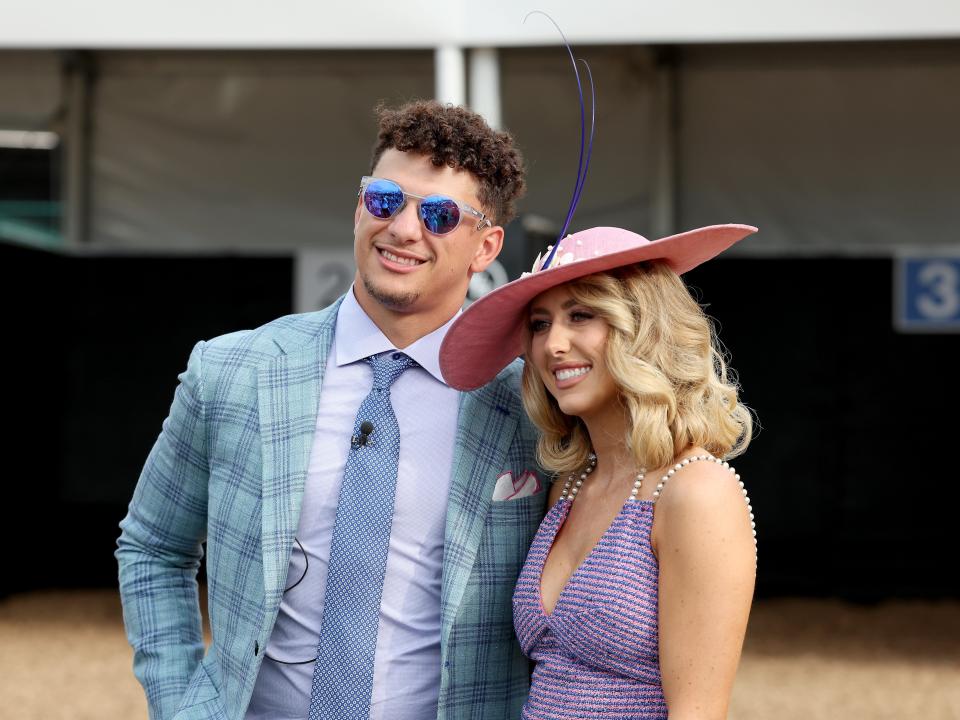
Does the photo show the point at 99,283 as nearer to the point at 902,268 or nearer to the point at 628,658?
the point at 902,268

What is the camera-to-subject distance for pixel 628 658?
1811 mm

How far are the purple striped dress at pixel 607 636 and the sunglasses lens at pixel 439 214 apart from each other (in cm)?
57

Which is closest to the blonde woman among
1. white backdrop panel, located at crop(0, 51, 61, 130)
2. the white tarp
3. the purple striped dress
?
the purple striped dress

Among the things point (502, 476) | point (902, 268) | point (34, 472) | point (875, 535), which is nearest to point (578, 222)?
point (902, 268)

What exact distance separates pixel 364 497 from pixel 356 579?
0.13m

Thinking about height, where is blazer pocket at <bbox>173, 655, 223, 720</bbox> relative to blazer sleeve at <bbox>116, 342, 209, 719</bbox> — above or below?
below

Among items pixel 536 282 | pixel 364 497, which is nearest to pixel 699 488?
pixel 536 282

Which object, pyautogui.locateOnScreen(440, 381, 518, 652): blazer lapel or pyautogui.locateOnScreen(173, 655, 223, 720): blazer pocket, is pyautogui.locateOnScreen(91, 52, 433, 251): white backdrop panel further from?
pyautogui.locateOnScreen(173, 655, 223, 720): blazer pocket

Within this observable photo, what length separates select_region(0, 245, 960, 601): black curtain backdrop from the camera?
762cm

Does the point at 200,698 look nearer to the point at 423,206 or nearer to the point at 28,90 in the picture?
the point at 423,206

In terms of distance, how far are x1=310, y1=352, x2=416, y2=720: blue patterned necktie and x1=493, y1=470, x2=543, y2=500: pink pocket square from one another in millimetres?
180

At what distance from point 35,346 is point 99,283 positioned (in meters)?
0.54

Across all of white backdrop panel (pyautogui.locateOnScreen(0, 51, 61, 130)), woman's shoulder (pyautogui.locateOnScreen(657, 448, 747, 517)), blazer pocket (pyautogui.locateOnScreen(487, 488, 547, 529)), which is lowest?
blazer pocket (pyautogui.locateOnScreen(487, 488, 547, 529))

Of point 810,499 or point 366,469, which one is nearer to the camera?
point 366,469
